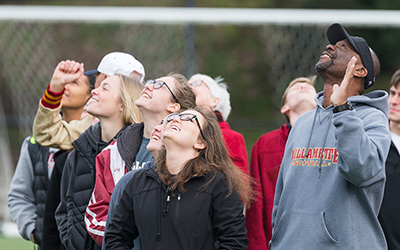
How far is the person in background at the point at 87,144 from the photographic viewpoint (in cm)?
314

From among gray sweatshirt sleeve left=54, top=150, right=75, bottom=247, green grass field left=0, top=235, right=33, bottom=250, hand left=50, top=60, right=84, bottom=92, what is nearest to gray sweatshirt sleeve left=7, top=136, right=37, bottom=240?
gray sweatshirt sleeve left=54, top=150, right=75, bottom=247

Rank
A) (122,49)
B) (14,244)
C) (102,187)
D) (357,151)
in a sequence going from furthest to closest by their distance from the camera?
(122,49) < (14,244) < (102,187) < (357,151)

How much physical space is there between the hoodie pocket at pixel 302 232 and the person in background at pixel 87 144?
119 centimetres

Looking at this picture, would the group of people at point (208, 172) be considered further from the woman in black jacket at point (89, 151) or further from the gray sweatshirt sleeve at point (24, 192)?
the gray sweatshirt sleeve at point (24, 192)

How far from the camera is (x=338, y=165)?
7.72 ft

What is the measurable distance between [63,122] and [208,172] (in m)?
1.60

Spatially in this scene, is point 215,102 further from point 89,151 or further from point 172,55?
point 172,55

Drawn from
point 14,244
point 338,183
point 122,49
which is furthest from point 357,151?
point 122,49

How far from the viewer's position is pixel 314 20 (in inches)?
302

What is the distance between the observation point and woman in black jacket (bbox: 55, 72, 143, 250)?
10.3 feet

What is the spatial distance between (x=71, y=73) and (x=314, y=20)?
5.12 metres

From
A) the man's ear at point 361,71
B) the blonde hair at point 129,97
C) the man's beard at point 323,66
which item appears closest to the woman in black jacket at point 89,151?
the blonde hair at point 129,97

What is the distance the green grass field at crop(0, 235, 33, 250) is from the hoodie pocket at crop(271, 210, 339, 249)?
5644 millimetres

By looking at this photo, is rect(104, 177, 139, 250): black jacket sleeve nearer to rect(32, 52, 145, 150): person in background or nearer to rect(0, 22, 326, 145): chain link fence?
rect(32, 52, 145, 150): person in background
